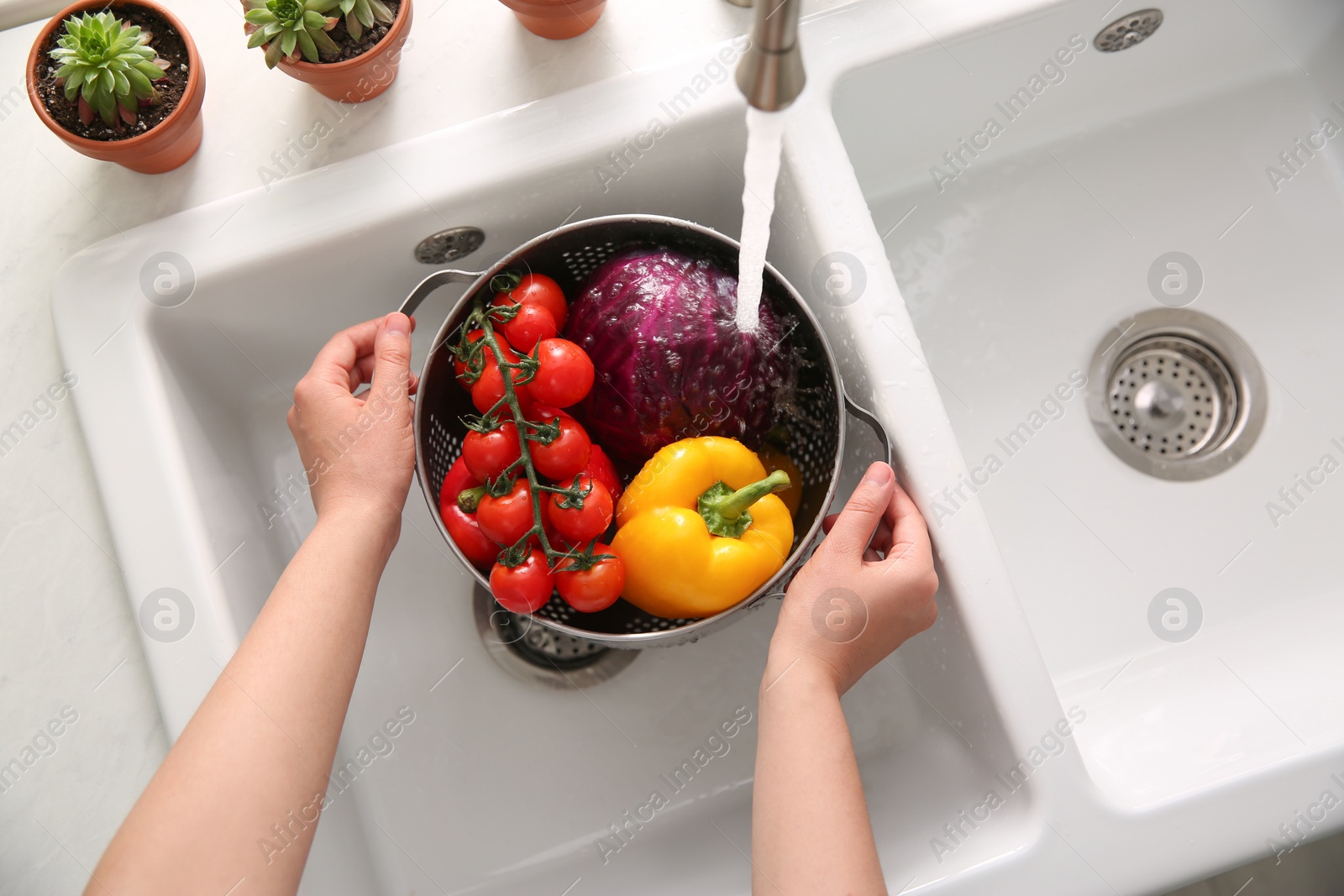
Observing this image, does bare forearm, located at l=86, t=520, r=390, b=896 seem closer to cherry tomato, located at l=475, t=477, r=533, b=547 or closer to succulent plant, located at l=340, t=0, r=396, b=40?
cherry tomato, located at l=475, t=477, r=533, b=547

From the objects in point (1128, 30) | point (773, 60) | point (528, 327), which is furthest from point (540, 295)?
point (1128, 30)

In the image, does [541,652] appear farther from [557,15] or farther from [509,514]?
[557,15]

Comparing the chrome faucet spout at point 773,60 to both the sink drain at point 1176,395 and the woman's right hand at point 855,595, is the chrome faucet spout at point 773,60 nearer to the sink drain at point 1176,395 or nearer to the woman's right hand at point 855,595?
the woman's right hand at point 855,595

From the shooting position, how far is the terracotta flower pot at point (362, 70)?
0.63 m

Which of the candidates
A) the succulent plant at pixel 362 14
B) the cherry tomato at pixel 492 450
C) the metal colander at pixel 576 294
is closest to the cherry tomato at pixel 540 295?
the metal colander at pixel 576 294

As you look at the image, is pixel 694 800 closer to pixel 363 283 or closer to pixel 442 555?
pixel 442 555

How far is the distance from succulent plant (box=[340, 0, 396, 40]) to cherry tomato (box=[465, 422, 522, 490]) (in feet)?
1.07

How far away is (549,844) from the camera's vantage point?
0.76m

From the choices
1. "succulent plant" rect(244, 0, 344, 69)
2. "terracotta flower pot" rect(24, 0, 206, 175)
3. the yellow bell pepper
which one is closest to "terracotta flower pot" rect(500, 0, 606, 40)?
"succulent plant" rect(244, 0, 344, 69)

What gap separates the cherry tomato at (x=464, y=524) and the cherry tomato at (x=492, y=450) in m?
0.03

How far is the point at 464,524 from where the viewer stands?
1.98ft

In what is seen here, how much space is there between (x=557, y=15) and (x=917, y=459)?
0.44m

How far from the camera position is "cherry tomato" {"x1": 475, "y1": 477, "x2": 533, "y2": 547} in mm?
566

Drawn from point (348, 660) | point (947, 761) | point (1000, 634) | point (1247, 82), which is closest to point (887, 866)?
point (947, 761)
